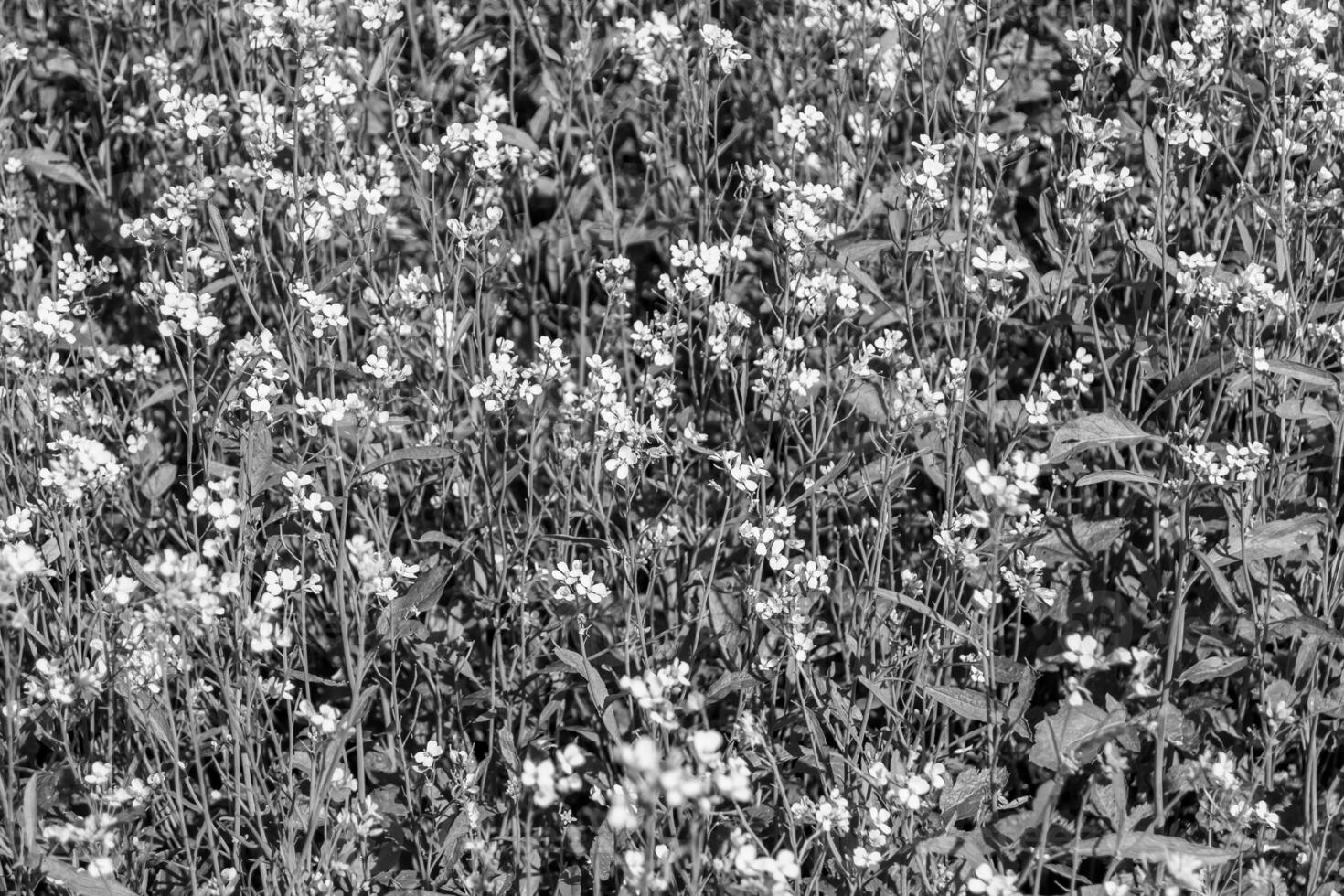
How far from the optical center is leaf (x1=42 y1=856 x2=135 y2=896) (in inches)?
108

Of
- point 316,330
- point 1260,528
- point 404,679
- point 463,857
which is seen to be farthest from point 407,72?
point 1260,528

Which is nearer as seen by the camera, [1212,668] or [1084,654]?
[1084,654]

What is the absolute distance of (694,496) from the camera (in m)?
3.75

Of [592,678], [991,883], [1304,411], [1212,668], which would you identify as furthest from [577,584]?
[1304,411]

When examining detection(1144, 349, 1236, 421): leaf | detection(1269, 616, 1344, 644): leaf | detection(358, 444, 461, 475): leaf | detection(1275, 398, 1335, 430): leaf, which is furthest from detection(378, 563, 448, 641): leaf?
detection(1275, 398, 1335, 430): leaf

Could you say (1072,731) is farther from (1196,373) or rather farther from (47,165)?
(47,165)

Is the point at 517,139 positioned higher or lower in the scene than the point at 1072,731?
higher

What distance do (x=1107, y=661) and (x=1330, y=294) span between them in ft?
5.44

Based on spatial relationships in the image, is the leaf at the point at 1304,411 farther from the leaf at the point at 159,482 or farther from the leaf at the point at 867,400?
the leaf at the point at 159,482

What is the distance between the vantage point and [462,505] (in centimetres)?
355

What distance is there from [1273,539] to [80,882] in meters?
2.54

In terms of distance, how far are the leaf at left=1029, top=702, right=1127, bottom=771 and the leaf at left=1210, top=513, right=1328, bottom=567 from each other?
46 cm

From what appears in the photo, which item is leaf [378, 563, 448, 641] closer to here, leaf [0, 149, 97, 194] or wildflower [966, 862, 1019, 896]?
wildflower [966, 862, 1019, 896]

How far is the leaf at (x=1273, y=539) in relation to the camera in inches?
117
